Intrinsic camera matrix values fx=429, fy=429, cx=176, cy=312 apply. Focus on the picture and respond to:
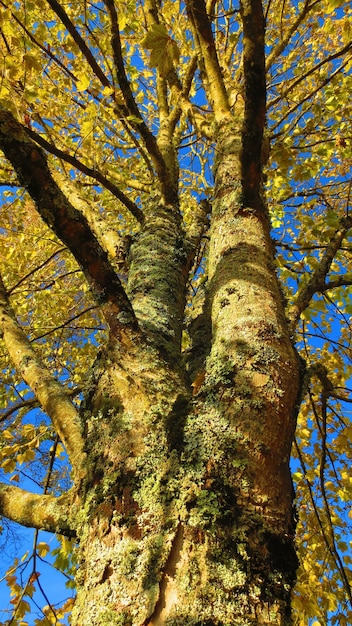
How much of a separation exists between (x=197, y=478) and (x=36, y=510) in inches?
25.0

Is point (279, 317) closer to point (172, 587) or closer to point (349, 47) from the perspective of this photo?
point (172, 587)

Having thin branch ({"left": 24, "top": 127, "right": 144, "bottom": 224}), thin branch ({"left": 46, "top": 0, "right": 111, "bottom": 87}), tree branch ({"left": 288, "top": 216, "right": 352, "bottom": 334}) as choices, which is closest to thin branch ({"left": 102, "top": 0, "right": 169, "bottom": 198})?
thin branch ({"left": 46, "top": 0, "right": 111, "bottom": 87})

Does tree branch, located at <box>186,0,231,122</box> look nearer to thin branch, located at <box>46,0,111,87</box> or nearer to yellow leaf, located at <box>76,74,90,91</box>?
thin branch, located at <box>46,0,111,87</box>

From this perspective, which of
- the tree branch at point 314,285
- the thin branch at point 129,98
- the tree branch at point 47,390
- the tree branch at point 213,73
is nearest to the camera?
the tree branch at point 47,390

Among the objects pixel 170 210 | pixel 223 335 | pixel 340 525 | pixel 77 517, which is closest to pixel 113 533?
pixel 77 517

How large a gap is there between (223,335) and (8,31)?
2827 millimetres

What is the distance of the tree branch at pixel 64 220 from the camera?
1411 mm

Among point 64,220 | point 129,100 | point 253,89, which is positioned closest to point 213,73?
point 129,100

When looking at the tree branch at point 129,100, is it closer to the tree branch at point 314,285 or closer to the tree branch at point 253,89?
the tree branch at point 253,89

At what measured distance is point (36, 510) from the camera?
148cm

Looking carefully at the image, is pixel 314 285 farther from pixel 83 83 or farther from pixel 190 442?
pixel 83 83

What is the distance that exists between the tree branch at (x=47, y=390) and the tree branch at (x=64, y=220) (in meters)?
0.38

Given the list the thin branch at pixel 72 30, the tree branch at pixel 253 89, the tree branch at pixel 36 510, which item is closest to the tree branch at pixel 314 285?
the tree branch at pixel 253 89

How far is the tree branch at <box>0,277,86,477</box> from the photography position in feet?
5.10
